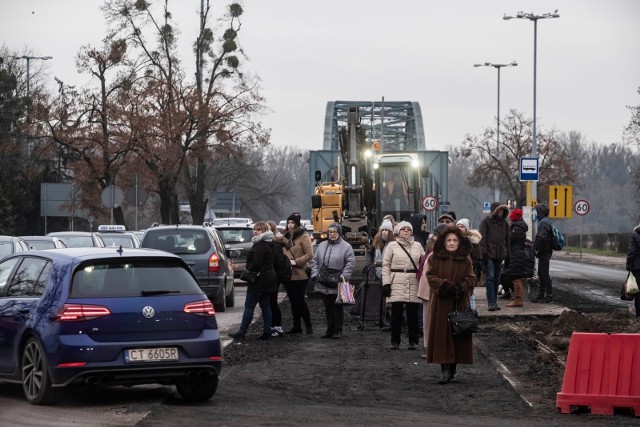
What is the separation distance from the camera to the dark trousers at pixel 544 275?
25000mm

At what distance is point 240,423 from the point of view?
10227 mm

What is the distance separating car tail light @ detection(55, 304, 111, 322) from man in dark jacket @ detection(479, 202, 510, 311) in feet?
39.9

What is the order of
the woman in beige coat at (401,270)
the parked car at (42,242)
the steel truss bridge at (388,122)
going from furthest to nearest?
the steel truss bridge at (388,122) < the parked car at (42,242) < the woman in beige coat at (401,270)

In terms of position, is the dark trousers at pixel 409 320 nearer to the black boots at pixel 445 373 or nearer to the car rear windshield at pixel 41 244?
the black boots at pixel 445 373

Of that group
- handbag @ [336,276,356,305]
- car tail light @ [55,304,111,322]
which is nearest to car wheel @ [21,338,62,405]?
car tail light @ [55,304,111,322]

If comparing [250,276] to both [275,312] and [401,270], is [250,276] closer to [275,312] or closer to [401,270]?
[275,312]

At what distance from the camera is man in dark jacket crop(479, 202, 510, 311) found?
2234 cm

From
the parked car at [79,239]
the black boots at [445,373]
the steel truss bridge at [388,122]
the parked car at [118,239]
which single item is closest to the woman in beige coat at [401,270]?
the black boots at [445,373]

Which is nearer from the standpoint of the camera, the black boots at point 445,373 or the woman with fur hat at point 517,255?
the black boots at point 445,373

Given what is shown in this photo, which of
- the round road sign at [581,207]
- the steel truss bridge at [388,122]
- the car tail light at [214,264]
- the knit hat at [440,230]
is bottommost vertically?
the car tail light at [214,264]

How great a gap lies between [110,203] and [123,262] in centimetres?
2793

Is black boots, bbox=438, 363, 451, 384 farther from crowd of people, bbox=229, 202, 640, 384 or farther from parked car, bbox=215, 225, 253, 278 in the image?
Result: parked car, bbox=215, 225, 253, 278

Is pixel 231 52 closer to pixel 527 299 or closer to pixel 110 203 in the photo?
pixel 110 203

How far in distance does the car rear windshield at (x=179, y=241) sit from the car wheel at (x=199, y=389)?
13.0m
